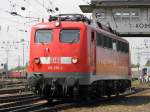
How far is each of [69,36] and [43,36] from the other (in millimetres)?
1161

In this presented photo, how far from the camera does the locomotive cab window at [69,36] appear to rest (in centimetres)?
1850

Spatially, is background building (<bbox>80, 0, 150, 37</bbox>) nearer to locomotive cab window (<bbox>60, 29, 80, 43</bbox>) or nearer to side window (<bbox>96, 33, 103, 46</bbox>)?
side window (<bbox>96, 33, 103, 46</bbox>)

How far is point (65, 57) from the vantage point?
18.3 meters

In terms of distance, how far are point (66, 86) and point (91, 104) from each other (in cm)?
245

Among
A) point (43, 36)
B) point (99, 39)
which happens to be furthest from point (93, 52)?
point (43, 36)

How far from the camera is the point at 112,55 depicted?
22.6 meters

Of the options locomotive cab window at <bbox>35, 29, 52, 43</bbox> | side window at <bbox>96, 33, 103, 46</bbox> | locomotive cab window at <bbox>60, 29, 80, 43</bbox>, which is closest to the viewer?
locomotive cab window at <bbox>60, 29, 80, 43</bbox>

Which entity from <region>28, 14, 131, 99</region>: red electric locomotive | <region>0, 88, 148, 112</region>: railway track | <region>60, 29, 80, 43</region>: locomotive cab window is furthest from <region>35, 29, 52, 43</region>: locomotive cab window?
<region>0, 88, 148, 112</region>: railway track

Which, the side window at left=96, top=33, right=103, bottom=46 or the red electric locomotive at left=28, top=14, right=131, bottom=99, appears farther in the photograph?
the side window at left=96, top=33, right=103, bottom=46

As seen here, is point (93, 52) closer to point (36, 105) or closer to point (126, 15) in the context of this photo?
point (36, 105)

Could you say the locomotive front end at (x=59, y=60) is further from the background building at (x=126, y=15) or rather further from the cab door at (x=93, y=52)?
the background building at (x=126, y=15)

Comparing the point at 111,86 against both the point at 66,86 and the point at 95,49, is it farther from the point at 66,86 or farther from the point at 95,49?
the point at 66,86

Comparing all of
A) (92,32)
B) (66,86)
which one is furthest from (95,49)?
(66,86)

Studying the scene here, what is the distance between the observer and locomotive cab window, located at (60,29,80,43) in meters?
18.5
